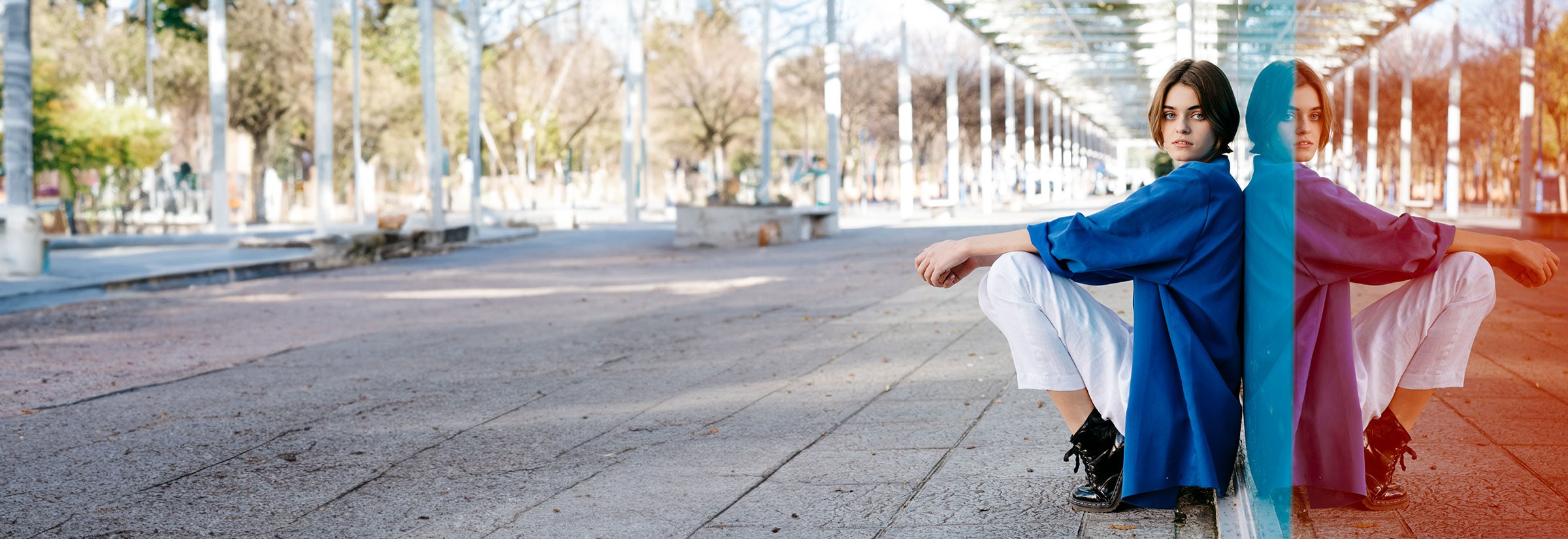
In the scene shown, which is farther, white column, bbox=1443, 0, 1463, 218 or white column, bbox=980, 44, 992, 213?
white column, bbox=980, 44, 992, 213

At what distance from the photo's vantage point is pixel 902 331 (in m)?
8.53

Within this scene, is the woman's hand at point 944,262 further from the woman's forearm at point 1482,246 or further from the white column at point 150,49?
the white column at point 150,49

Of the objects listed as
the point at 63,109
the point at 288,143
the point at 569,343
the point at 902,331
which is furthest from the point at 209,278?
the point at 288,143

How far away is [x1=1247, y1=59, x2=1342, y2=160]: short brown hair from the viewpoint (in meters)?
2.36

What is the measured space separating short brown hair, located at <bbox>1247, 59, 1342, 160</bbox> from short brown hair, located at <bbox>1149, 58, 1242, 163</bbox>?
39 centimetres

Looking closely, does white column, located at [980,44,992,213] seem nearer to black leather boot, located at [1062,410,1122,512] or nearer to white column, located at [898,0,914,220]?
white column, located at [898,0,914,220]

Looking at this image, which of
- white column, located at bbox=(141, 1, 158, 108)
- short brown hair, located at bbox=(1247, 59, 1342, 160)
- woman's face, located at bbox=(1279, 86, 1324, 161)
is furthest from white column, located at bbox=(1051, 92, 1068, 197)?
woman's face, located at bbox=(1279, 86, 1324, 161)

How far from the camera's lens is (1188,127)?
3201 mm

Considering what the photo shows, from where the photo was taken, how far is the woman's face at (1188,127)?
319 cm

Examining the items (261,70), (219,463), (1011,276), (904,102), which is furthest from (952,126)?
(1011,276)

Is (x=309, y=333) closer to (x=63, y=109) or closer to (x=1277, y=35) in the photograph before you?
(x=1277, y=35)

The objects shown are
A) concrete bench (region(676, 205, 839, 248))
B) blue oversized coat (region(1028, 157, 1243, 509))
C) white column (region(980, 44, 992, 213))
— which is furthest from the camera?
white column (region(980, 44, 992, 213))

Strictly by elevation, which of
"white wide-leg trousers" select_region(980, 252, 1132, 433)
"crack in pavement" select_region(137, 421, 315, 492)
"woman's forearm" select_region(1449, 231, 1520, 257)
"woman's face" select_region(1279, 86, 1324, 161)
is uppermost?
"woman's face" select_region(1279, 86, 1324, 161)

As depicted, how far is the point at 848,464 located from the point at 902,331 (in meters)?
4.14
